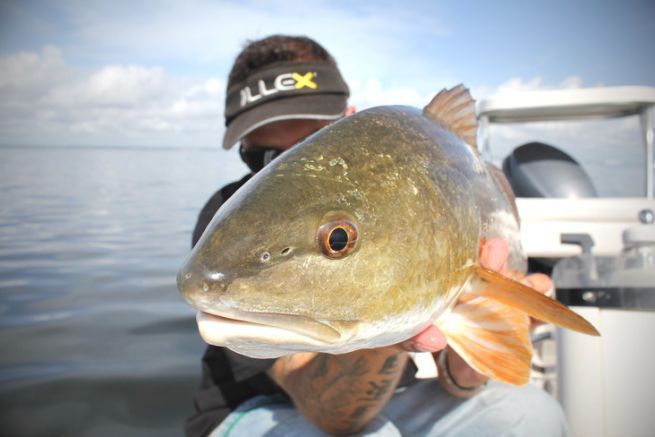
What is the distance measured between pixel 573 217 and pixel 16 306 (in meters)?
6.80

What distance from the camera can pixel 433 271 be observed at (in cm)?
113

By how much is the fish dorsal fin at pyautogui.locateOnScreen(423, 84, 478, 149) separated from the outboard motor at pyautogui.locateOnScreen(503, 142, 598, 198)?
2603mm

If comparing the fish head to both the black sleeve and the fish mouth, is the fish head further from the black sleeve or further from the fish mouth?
the black sleeve

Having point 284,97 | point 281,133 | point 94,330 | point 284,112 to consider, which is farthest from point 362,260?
point 94,330

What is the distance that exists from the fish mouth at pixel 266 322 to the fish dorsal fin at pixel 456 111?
0.93m

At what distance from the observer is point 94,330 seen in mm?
5395

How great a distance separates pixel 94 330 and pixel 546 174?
5.32 m

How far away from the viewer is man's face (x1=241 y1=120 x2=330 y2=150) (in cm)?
278

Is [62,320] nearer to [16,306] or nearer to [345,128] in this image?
[16,306]

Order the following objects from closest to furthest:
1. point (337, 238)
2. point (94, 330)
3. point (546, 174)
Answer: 1. point (337, 238)
2. point (546, 174)
3. point (94, 330)

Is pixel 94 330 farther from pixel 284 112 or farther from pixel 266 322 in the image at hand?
pixel 266 322

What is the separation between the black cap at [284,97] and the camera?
2.56 m

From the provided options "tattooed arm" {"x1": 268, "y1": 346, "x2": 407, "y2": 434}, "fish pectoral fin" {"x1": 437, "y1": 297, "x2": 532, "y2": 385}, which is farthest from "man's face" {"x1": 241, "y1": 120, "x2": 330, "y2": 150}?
"fish pectoral fin" {"x1": 437, "y1": 297, "x2": 532, "y2": 385}

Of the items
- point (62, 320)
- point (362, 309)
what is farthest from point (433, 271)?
point (62, 320)
